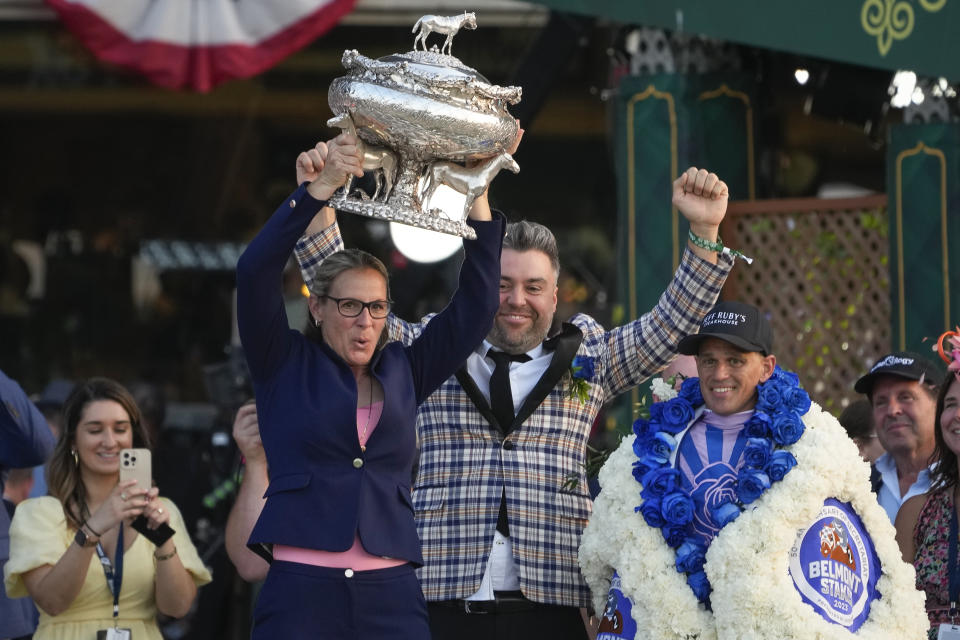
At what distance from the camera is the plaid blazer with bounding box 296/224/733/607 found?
4.36 metres

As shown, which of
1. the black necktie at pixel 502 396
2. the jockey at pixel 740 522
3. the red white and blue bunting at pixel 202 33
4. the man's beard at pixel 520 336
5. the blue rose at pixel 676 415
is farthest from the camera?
the red white and blue bunting at pixel 202 33

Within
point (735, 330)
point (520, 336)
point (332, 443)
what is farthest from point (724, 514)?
point (332, 443)

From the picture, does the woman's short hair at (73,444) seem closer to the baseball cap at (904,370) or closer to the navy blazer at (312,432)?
the navy blazer at (312,432)

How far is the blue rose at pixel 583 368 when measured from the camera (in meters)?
4.52

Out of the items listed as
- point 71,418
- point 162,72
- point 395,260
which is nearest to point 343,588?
point 71,418

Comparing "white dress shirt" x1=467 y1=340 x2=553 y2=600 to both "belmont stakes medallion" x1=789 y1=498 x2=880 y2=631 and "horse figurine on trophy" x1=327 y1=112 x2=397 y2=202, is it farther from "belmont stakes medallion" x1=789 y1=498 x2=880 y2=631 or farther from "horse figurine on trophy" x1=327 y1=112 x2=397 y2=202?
"belmont stakes medallion" x1=789 y1=498 x2=880 y2=631

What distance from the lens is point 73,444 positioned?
5.47 m

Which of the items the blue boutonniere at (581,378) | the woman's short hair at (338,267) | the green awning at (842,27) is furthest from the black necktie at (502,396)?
the green awning at (842,27)

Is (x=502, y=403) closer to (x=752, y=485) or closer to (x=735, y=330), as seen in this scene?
(x=735, y=330)

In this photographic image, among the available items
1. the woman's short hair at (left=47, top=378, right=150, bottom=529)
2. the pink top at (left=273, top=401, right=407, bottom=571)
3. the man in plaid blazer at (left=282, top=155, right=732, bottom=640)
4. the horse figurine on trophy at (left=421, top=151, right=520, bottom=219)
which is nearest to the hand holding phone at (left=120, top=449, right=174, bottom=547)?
the woman's short hair at (left=47, top=378, right=150, bottom=529)

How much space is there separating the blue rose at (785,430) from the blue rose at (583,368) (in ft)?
2.24

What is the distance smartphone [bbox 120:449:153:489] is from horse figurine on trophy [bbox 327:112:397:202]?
156 cm

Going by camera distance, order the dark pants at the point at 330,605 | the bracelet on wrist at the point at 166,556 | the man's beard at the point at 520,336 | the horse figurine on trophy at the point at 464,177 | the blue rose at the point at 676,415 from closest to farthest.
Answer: the dark pants at the point at 330,605, the horse figurine on trophy at the point at 464,177, the blue rose at the point at 676,415, the man's beard at the point at 520,336, the bracelet on wrist at the point at 166,556

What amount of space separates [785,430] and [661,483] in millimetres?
357
